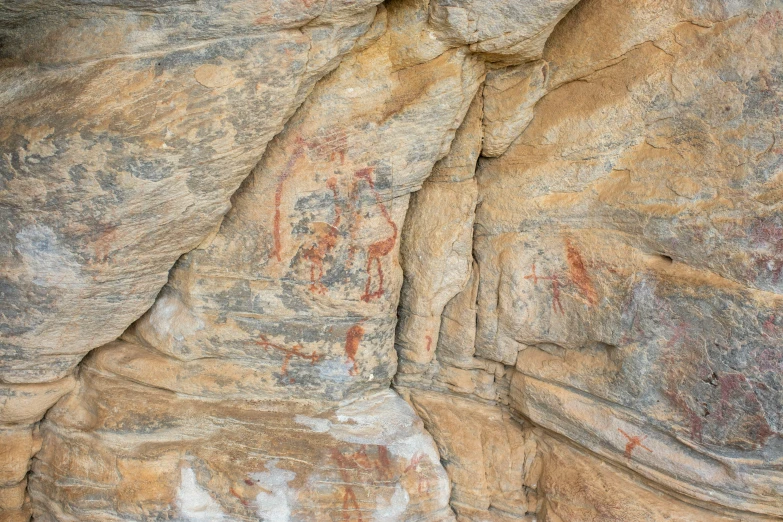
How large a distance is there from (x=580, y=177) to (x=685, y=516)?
1.56m

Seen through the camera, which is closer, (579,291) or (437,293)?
(579,291)

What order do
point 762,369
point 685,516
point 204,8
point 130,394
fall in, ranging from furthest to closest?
point 130,394
point 685,516
point 762,369
point 204,8

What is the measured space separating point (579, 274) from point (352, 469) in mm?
1405

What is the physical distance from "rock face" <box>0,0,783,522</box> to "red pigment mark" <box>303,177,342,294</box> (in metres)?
0.01

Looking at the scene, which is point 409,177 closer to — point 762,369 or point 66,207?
point 66,207

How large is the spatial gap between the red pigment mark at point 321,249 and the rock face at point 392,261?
0.03 ft

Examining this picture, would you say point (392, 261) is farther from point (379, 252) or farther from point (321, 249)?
point (321, 249)

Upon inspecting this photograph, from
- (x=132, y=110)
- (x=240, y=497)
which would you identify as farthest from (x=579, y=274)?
(x=132, y=110)

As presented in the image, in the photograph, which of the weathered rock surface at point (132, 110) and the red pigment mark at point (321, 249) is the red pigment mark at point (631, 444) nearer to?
the red pigment mark at point (321, 249)

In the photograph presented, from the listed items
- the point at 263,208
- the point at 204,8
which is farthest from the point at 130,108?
the point at 263,208

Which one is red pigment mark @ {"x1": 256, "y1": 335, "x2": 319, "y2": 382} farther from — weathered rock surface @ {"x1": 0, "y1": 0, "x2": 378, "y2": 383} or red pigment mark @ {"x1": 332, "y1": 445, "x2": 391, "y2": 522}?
weathered rock surface @ {"x1": 0, "y1": 0, "x2": 378, "y2": 383}

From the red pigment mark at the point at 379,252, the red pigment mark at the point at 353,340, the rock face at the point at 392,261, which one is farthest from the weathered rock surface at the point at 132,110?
the red pigment mark at the point at 353,340

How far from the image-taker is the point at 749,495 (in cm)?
280

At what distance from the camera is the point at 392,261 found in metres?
3.24
